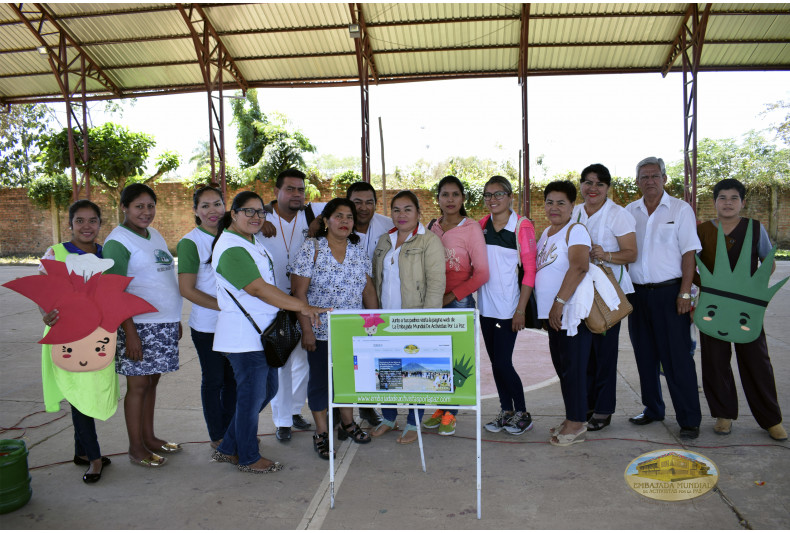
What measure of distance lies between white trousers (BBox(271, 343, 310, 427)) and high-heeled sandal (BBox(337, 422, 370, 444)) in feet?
1.36

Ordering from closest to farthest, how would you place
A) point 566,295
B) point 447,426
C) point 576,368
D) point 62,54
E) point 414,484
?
point 414,484 → point 566,295 → point 576,368 → point 447,426 → point 62,54

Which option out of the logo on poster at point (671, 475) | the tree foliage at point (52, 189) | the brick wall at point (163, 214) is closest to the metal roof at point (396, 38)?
the brick wall at point (163, 214)

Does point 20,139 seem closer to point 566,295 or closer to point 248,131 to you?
point 248,131

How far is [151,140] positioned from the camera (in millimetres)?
20781

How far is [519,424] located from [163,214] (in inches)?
878

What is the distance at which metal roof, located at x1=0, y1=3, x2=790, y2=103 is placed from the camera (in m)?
12.0

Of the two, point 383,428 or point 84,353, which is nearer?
point 84,353

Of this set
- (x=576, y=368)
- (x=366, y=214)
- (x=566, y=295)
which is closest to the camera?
(x=566, y=295)

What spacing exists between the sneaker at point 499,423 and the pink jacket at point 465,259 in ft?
3.02

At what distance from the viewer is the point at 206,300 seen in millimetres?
3336

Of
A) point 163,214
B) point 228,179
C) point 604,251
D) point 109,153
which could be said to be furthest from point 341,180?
point 604,251

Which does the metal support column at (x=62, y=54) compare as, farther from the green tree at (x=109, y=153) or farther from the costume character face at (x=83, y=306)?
the costume character face at (x=83, y=306)

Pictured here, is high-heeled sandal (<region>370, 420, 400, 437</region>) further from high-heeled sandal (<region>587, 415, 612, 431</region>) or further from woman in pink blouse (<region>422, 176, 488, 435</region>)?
high-heeled sandal (<region>587, 415, 612, 431</region>)

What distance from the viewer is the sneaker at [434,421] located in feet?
12.9
